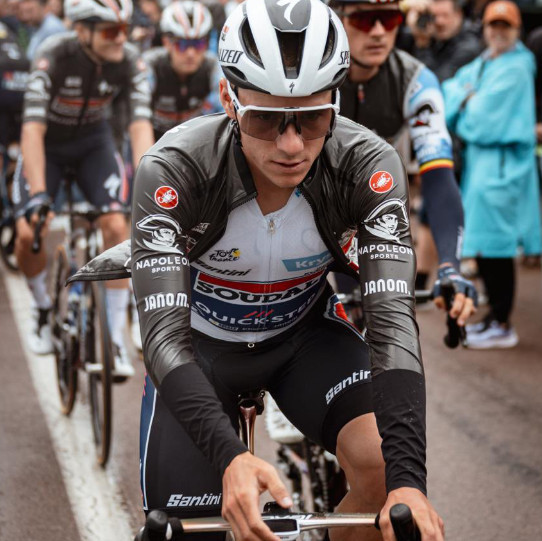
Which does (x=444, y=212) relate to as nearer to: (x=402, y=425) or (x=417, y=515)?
(x=402, y=425)

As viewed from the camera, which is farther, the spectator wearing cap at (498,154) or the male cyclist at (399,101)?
the spectator wearing cap at (498,154)

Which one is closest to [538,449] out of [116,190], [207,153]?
[116,190]

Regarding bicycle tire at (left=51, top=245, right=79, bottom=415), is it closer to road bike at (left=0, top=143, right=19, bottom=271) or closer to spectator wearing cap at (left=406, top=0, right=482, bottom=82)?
road bike at (left=0, top=143, right=19, bottom=271)

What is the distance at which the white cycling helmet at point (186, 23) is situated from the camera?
8.32 meters

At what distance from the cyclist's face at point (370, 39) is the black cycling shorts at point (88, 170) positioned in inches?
88.6

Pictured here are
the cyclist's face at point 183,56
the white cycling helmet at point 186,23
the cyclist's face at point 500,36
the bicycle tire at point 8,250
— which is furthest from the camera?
the bicycle tire at point 8,250

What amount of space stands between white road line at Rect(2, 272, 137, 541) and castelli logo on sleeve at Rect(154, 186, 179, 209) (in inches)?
84.7

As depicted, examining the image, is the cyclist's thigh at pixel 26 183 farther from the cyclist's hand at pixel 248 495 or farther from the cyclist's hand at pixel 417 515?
the cyclist's hand at pixel 417 515

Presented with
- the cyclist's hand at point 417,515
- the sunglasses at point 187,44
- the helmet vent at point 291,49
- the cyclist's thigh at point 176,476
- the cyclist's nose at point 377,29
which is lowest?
the cyclist's thigh at point 176,476

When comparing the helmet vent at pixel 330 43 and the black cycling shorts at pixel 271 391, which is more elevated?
the helmet vent at pixel 330 43

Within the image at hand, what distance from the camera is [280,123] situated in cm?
277

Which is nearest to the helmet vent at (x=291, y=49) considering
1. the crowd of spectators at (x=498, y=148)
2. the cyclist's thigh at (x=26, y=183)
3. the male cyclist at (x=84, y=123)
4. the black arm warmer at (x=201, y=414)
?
the black arm warmer at (x=201, y=414)

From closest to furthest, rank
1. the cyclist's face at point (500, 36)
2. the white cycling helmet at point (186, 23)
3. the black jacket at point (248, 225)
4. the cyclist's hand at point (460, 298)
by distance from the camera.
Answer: the black jacket at point (248, 225) → the cyclist's hand at point (460, 298) → the cyclist's face at point (500, 36) → the white cycling helmet at point (186, 23)

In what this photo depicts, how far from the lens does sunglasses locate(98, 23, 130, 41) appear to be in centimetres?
624
